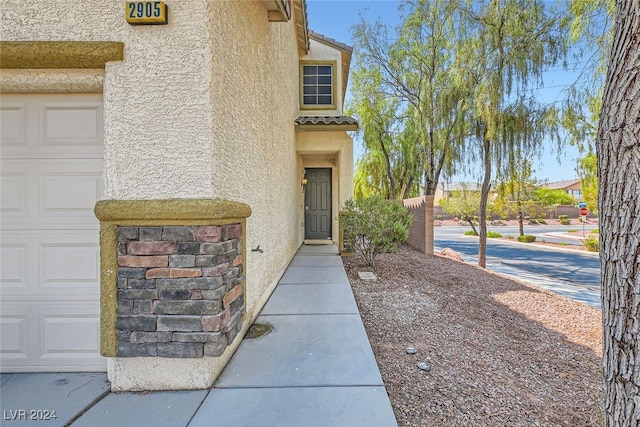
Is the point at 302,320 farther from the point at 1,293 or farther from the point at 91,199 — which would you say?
the point at 1,293

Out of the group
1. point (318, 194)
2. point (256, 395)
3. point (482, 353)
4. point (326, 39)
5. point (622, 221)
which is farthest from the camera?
point (318, 194)

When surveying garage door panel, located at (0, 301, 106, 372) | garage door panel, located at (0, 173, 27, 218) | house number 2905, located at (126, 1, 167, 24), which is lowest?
garage door panel, located at (0, 301, 106, 372)

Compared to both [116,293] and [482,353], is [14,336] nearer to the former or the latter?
[116,293]

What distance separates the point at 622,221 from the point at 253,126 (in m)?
3.66

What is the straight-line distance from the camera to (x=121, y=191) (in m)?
2.63

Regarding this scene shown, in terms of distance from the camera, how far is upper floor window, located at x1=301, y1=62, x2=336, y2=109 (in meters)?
10.4

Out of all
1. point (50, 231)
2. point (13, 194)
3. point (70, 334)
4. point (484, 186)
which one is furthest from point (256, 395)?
point (484, 186)

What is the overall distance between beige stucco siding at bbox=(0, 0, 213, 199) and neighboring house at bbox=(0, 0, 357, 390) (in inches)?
0.4

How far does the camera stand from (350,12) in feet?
45.9

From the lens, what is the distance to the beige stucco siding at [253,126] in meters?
2.91

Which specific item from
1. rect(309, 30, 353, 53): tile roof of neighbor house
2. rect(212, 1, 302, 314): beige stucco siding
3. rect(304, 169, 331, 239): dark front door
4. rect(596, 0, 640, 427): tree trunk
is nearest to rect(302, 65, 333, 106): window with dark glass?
rect(309, 30, 353, 53): tile roof of neighbor house

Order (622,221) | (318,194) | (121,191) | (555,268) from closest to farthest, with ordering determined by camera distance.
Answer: (622,221) < (121,191) < (318,194) < (555,268)

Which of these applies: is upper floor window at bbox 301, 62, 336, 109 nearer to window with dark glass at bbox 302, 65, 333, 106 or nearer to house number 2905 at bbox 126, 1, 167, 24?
window with dark glass at bbox 302, 65, 333, 106

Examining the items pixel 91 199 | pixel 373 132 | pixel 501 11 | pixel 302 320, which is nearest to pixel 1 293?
pixel 91 199
